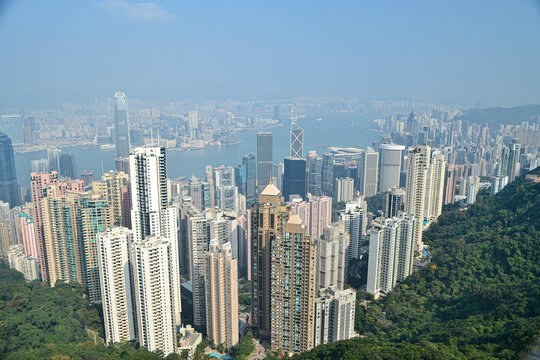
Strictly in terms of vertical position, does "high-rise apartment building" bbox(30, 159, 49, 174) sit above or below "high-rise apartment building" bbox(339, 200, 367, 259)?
above

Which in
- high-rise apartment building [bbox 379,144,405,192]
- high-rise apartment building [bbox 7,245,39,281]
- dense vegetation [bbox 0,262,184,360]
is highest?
high-rise apartment building [bbox 379,144,405,192]

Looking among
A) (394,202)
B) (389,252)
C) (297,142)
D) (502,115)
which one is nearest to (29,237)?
(389,252)

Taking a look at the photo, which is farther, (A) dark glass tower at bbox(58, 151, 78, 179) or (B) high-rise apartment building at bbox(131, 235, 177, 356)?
(A) dark glass tower at bbox(58, 151, 78, 179)

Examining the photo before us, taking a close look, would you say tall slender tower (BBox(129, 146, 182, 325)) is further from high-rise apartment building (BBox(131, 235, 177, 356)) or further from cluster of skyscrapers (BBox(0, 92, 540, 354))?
high-rise apartment building (BBox(131, 235, 177, 356))

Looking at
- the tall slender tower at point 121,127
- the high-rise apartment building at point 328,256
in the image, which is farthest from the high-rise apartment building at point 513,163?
the tall slender tower at point 121,127

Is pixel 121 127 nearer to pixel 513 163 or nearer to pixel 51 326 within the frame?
pixel 51 326

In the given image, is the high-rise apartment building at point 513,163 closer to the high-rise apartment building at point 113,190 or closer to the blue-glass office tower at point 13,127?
the high-rise apartment building at point 113,190

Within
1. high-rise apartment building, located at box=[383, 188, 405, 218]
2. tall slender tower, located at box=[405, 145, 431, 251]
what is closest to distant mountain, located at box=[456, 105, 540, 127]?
tall slender tower, located at box=[405, 145, 431, 251]
